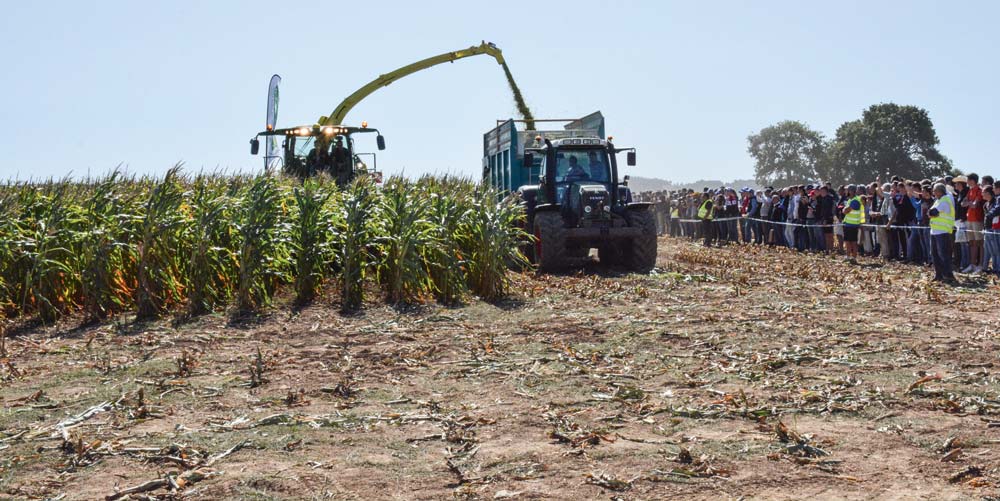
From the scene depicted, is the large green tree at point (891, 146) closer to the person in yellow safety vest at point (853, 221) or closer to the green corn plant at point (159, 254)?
the person in yellow safety vest at point (853, 221)

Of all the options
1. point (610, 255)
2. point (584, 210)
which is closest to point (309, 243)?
point (584, 210)

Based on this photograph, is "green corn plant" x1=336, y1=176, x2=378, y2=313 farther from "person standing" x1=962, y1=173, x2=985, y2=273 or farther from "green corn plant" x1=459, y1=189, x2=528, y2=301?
"person standing" x1=962, y1=173, x2=985, y2=273

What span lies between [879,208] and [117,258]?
50.1 feet

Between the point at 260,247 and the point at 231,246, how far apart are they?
1.73ft

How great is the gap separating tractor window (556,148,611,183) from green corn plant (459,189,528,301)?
13.9 feet

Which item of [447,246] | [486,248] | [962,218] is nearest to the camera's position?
[447,246]

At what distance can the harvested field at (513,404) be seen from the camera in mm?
5320

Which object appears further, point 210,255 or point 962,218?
point 962,218

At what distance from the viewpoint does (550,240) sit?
16781 mm

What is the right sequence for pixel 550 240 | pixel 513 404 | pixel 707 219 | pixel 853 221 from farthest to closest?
pixel 707 219
pixel 853 221
pixel 550 240
pixel 513 404

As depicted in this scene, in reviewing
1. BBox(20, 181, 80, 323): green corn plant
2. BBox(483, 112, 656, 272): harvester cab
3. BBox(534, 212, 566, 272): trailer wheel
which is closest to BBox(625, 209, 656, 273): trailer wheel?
BBox(483, 112, 656, 272): harvester cab

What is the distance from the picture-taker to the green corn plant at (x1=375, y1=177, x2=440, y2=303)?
12664mm

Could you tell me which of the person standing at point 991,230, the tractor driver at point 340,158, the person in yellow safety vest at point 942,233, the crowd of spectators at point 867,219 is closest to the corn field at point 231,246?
the tractor driver at point 340,158

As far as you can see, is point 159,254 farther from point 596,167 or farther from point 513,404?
point 596,167
